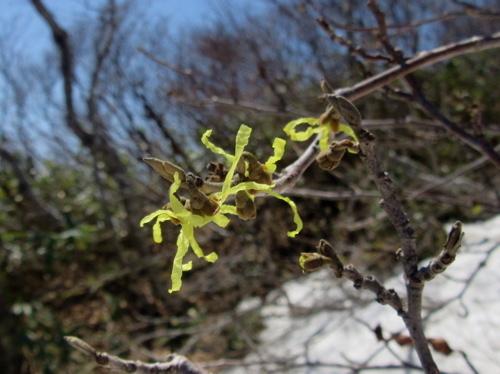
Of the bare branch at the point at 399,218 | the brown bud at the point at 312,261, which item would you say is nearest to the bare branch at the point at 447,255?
the bare branch at the point at 399,218

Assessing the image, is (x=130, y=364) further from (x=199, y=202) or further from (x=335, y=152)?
(x=335, y=152)

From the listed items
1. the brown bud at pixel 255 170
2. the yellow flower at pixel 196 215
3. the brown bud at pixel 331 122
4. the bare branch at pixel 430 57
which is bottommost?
the yellow flower at pixel 196 215

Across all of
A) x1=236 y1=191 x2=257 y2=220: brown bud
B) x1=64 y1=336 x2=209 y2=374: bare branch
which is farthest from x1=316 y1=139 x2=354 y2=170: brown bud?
x1=64 y1=336 x2=209 y2=374: bare branch

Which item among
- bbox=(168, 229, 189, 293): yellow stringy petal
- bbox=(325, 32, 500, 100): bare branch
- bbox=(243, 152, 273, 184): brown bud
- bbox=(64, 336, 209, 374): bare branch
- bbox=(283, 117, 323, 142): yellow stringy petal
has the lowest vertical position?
bbox=(64, 336, 209, 374): bare branch

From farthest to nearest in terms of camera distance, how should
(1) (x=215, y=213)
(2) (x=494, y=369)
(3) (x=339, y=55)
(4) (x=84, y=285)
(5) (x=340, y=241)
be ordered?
1. (3) (x=339, y=55)
2. (4) (x=84, y=285)
3. (5) (x=340, y=241)
4. (2) (x=494, y=369)
5. (1) (x=215, y=213)

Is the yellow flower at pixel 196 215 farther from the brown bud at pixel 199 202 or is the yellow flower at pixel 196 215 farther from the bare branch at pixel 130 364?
the bare branch at pixel 130 364

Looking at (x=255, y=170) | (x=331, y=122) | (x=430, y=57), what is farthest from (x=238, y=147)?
(x=430, y=57)

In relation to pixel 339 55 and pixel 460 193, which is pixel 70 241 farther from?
pixel 339 55

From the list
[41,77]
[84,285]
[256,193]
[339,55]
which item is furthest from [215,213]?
[41,77]

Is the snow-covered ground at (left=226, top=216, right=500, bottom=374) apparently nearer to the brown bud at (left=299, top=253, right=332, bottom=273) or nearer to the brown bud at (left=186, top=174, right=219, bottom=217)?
the brown bud at (left=299, top=253, right=332, bottom=273)
